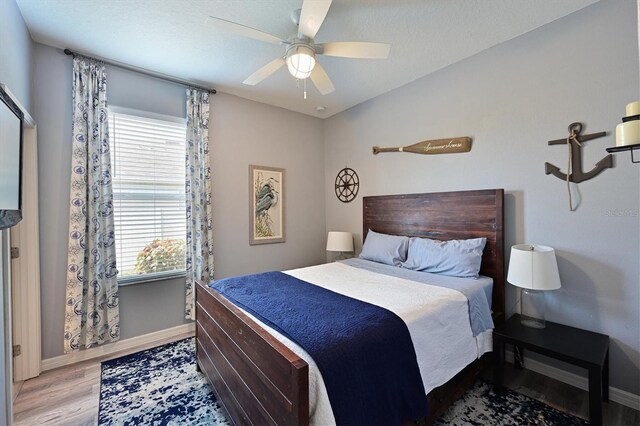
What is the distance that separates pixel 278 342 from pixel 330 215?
3.16 m

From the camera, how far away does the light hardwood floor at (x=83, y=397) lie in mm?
1851

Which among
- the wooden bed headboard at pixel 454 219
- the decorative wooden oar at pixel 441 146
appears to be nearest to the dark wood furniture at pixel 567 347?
the wooden bed headboard at pixel 454 219

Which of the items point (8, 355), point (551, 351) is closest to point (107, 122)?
point (8, 355)

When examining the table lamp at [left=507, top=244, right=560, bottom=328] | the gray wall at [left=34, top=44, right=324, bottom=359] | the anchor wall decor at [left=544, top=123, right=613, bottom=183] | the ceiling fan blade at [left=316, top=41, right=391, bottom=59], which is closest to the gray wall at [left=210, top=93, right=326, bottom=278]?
the gray wall at [left=34, top=44, right=324, bottom=359]

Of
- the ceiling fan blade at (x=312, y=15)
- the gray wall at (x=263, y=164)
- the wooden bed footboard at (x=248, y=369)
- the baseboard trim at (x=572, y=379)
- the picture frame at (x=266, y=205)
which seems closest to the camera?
the wooden bed footboard at (x=248, y=369)

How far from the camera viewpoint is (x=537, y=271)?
77.8 inches

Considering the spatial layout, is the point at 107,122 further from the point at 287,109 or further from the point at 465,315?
the point at 465,315

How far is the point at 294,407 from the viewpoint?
1109 millimetres

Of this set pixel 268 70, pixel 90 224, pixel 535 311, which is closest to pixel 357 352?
pixel 535 311

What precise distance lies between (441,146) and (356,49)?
154 centimetres

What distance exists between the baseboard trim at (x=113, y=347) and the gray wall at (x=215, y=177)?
57mm

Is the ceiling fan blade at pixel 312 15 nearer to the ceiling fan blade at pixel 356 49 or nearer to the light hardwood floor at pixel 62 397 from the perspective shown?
the ceiling fan blade at pixel 356 49

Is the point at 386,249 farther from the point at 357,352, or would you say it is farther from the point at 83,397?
the point at 83,397

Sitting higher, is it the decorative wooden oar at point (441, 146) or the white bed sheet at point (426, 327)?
the decorative wooden oar at point (441, 146)
